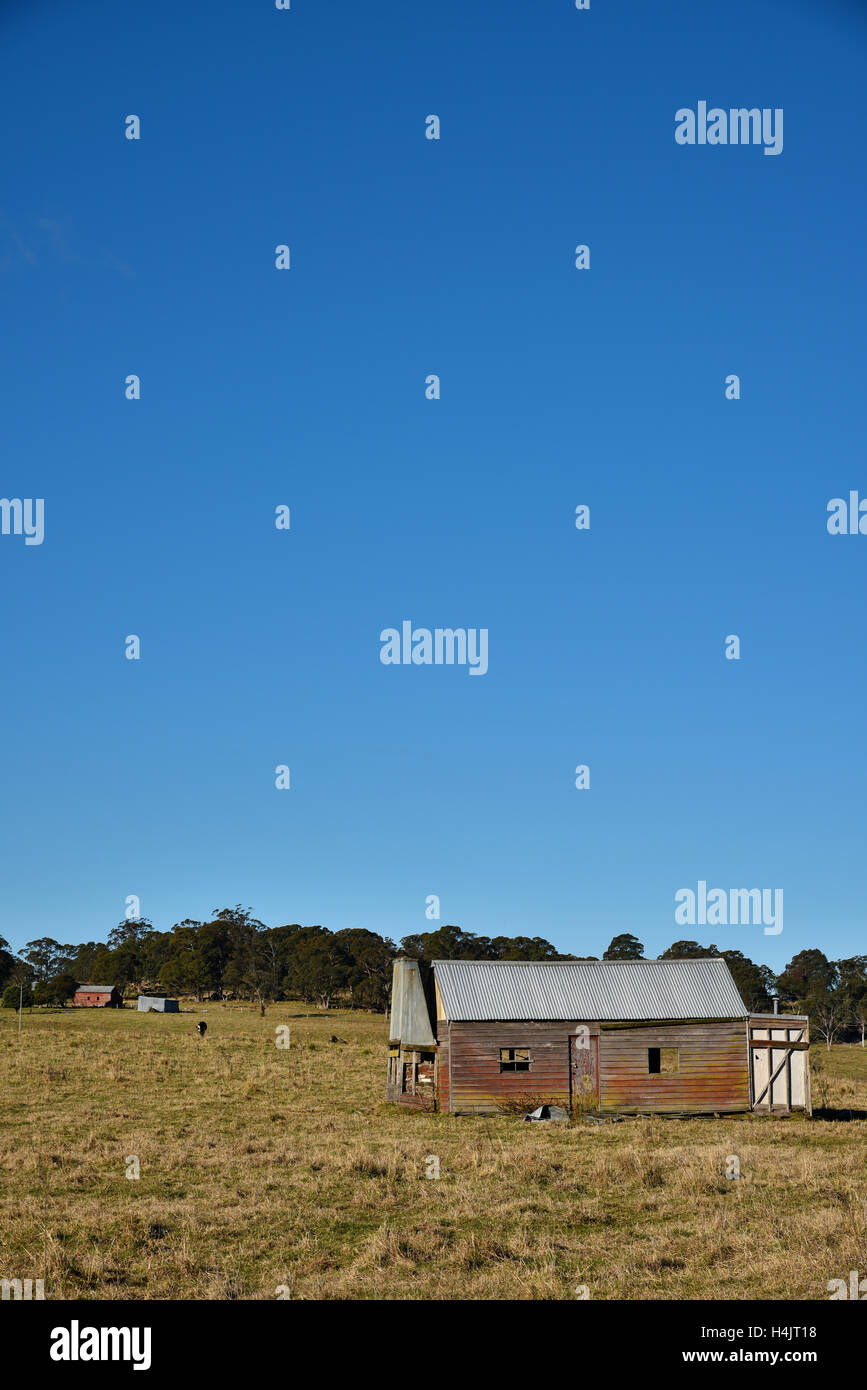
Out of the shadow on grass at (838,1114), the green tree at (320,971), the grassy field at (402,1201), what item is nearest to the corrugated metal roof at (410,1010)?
the grassy field at (402,1201)

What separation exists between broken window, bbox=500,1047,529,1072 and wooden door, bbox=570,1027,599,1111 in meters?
1.48

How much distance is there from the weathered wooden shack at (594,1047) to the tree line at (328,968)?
6938 cm

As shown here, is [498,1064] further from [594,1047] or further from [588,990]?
[588,990]

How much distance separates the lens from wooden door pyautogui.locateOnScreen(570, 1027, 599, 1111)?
35.8 m

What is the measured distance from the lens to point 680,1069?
120 ft

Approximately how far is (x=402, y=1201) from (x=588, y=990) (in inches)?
758

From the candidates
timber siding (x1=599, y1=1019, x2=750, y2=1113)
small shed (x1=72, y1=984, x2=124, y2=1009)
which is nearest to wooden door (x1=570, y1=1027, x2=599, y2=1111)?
timber siding (x1=599, y1=1019, x2=750, y2=1113)

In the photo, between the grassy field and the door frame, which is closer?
the grassy field

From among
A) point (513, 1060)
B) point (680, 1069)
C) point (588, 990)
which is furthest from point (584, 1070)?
point (680, 1069)

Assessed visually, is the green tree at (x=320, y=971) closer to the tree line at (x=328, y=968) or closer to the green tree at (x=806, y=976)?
the tree line at (x=328, y=968)

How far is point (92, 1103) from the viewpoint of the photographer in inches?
1389

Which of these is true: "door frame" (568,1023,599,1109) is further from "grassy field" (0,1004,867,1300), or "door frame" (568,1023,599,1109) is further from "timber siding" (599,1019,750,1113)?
"grassy field" (0,1004,867,1300)

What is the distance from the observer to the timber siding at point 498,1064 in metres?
35.6
